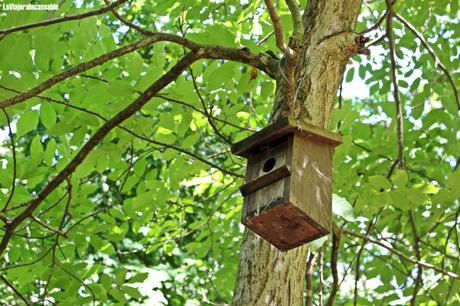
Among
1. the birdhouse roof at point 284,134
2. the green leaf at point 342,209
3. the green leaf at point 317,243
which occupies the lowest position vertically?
the green leaf at point 317,243

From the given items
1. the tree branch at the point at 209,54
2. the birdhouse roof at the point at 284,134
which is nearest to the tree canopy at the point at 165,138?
the tree branch at the point at 209,54

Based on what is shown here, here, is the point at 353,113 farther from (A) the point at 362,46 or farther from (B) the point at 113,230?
(B) the point at 113,230

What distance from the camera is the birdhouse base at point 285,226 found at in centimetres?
212

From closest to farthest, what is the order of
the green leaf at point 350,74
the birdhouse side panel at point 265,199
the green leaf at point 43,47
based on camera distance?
the birdhouse side panel at point 265,199 < the green leaf at point 43,47 < the green leaf at point 350,74

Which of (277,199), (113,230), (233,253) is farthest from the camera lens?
(233,253)

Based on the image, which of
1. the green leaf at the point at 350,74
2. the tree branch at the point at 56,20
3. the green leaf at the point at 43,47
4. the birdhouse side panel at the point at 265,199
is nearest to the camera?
the tree branch at the point at 56,20

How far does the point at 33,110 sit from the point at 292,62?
1223mm

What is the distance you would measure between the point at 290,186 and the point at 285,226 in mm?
131

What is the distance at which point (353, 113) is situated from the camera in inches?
111

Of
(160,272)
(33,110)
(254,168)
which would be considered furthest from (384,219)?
(160,272)

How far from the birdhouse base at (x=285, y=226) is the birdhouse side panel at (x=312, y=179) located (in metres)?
0.02

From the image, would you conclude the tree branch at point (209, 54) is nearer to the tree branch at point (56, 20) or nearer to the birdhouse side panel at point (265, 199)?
the tree branch at point (56, 20)

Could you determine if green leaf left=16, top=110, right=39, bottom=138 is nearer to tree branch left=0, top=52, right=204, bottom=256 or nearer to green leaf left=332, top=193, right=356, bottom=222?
tree branch left=0, top=52, right=204, bottom=256

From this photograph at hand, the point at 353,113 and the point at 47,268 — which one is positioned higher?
the point at 353,113
